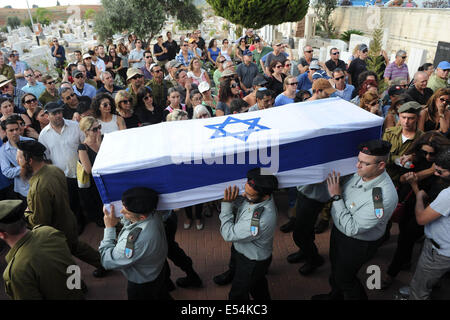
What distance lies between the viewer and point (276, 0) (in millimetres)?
12469

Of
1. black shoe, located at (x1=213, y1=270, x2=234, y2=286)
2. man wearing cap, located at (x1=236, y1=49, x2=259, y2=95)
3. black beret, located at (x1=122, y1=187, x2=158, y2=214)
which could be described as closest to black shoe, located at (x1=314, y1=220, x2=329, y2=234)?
black shoe, located at (x1=213, y1=270, x2=234, y2=286)

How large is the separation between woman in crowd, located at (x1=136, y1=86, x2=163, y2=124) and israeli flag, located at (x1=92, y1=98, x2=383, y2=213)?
222cm

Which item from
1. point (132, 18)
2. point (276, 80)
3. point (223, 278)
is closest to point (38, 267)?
point (223, 278)

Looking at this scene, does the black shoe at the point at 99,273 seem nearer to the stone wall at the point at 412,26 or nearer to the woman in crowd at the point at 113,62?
the woman in crowd at the point at 113,62

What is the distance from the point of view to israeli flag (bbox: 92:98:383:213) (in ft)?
7.67

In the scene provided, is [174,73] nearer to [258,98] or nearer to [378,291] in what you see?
[258,98]

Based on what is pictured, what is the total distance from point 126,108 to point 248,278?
3070 millimetres

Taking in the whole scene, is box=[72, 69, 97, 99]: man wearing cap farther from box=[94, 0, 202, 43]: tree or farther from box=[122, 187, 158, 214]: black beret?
box=[94, 0, 202, 43]: tree

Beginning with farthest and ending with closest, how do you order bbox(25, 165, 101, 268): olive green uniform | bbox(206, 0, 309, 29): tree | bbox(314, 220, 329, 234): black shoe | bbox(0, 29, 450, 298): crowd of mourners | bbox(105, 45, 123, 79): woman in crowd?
bbox(206, 0, 309, 29): tree, bbox(105, 45, 123, 79): woman in crowd, bbox(314, 220, 329, 234): black shoe, bbox(0, 29, 450, 298): crowd of mourners, bbox(25, 165, 101, 268): olive green uniform

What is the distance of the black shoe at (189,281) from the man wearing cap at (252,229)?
0.69 m

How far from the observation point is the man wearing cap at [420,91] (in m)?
4.89

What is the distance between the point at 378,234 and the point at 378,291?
1.15 m

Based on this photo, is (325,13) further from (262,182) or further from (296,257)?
(262,182)

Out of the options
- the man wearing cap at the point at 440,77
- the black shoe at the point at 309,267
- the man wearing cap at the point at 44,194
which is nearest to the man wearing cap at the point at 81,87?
the man wearing cap at the point at 44,194
